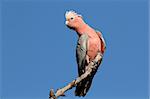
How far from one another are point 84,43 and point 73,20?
0.48m

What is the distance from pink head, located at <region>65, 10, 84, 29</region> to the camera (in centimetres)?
675

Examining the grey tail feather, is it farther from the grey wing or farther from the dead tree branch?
the grey wing

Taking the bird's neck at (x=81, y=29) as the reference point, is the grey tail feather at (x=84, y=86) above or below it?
below

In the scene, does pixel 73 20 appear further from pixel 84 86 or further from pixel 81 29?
pixel 84 86

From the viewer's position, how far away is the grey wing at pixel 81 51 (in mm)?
6539

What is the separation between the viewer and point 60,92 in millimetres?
5727

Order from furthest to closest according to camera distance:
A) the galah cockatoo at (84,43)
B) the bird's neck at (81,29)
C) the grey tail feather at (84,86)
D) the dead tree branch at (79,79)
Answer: the bird's neck at (81,29), the galah cockatoo at (84,43), the grey tail feather at (84,86), the dead tree branch at (79,79)

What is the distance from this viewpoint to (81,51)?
6.59 m

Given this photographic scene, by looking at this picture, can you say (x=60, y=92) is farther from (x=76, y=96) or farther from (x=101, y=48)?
(x=101, y=48)

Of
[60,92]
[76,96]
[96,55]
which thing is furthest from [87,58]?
[60,92]

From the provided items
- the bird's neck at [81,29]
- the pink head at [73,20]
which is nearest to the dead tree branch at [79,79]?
the bird's neck at [81,29]

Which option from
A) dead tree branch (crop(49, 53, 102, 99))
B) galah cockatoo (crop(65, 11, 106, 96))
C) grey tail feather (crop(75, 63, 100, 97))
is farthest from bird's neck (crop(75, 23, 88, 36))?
grey tail feather (crop(75, 63, 100, 97))

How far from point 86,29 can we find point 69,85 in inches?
48.3

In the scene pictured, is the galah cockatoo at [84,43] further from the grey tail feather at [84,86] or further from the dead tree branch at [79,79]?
the dead tree branch at [79,79]
